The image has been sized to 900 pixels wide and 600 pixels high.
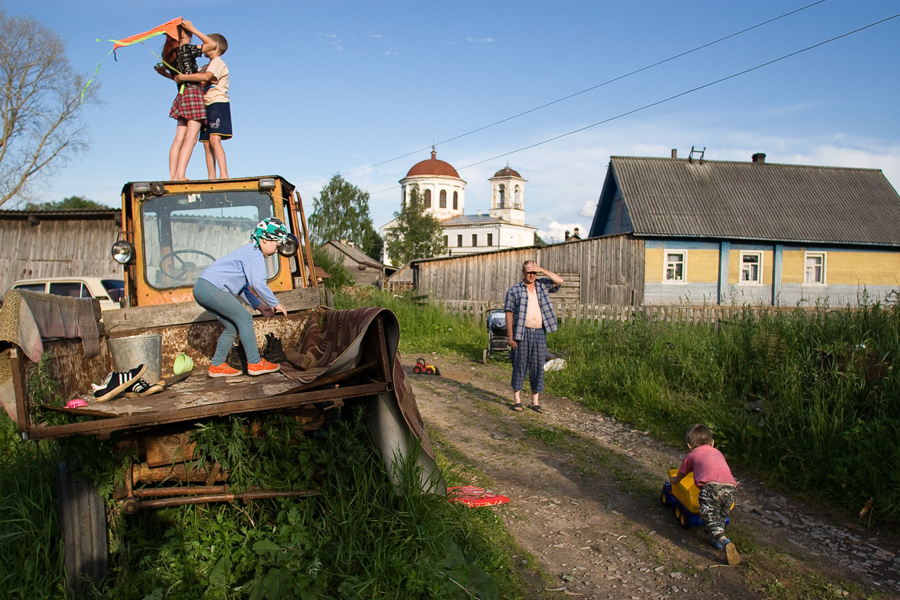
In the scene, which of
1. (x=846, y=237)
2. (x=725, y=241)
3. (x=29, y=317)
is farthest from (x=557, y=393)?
(x=846, y=237)

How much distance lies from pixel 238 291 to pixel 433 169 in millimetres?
86282

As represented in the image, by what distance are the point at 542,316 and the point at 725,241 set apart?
21.7 metres

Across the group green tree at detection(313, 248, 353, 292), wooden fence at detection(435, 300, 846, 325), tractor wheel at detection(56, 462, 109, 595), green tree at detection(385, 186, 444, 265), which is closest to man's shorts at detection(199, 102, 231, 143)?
tractor wheel at detection(56, 462, 109, 595)

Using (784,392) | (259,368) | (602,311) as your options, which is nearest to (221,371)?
(259,368)

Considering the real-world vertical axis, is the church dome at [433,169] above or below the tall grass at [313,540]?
above

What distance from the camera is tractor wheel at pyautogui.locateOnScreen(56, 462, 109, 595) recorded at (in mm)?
3375

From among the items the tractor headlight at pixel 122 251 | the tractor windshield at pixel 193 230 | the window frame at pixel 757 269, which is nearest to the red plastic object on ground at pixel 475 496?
the tractor windshield at pixel 193 230

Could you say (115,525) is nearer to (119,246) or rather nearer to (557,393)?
(119,246)

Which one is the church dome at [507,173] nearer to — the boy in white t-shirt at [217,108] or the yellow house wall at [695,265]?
the yellow house wall at [695,265]

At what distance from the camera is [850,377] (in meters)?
5.59

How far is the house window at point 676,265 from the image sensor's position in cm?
2620

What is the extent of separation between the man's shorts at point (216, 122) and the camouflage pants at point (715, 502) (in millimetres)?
5952

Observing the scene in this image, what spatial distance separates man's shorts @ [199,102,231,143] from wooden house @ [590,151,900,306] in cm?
2073

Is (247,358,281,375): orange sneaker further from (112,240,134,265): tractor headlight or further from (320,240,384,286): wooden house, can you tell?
(320,240,384,286): wooden house
